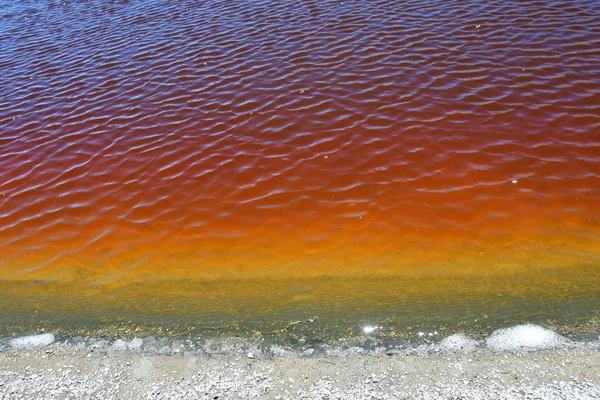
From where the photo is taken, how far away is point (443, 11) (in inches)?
483

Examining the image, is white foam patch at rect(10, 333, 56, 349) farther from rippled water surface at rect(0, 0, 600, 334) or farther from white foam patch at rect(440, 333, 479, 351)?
white foam patch at rect(440, 333, 479, 351)

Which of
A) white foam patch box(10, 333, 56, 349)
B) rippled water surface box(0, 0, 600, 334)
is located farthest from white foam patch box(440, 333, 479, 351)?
white foam patch box(10, 333, 56, 349)

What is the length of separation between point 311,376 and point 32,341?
2.92 meters

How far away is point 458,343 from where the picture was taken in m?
4.61

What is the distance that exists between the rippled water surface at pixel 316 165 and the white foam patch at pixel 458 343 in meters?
0.47

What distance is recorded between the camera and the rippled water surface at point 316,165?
227 inches

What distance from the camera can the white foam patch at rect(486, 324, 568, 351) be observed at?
4.50 meters

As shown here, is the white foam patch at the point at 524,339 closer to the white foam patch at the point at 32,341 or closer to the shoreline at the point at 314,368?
the shoreline at the point at 314,368

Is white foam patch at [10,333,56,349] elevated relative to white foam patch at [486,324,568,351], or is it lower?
A: elevated

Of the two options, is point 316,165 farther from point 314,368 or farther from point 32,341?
point 32,341

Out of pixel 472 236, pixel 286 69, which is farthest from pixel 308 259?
pixel 286 69

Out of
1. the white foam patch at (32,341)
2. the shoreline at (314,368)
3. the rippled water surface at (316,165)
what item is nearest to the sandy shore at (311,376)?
the shoreline at (314,368)

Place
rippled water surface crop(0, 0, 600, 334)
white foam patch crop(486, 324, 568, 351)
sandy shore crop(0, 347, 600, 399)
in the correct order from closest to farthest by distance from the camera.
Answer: sandy shore crop(0, 347, 600, 399) → white foam patch crop(486, 324, 568, 351) → rippled water surface crop(0, 0, 600, 334)

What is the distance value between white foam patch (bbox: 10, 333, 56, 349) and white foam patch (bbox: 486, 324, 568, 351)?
4293mm
